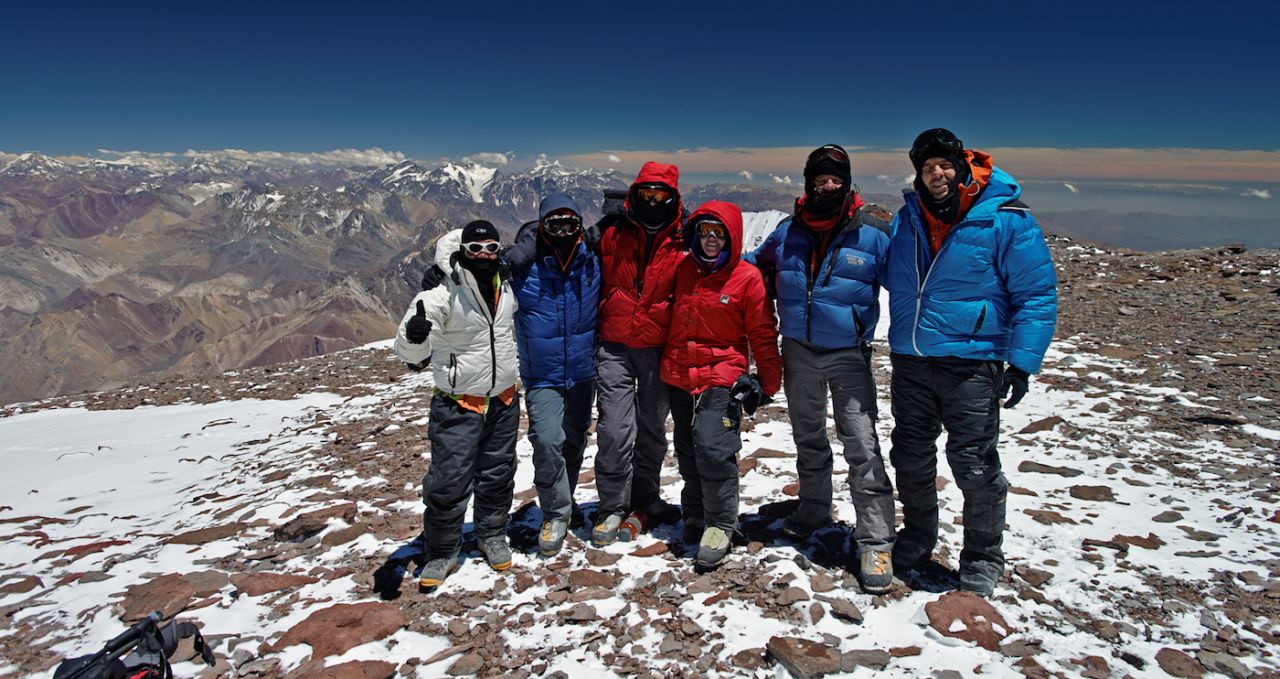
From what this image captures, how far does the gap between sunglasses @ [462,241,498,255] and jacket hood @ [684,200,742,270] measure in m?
1.92

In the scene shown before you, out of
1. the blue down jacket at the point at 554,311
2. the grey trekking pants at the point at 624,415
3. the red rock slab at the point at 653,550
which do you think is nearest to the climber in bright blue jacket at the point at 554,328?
the blue down jacket at the point at 554,311

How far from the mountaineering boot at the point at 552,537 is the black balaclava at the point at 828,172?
4.25 m

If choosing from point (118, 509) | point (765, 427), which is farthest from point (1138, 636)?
point (118, 509)

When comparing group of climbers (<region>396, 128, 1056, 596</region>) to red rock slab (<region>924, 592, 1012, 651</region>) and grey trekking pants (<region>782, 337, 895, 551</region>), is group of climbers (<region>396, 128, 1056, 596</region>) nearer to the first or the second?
grey trekking pants (<region>782, 337, 895, 551</region>)

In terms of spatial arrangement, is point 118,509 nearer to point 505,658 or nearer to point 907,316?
point 505,658

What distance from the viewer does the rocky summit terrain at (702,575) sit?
4.75m

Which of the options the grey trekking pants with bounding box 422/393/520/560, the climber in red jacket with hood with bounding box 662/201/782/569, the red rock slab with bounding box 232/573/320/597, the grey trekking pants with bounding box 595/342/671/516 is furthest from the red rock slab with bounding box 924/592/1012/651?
the red rock slab with bounding box 232/573/320/597

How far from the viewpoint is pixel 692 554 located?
6383mm

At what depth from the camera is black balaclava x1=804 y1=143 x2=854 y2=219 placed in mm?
5324

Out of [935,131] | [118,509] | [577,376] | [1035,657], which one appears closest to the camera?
[1035,657]

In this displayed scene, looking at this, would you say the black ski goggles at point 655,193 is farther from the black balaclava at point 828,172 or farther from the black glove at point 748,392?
the black glove at point 748,392

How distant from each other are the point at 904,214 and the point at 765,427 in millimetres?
6493

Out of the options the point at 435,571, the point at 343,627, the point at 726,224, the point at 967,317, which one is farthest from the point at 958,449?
the point at 343,627

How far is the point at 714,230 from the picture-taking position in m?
5.54
